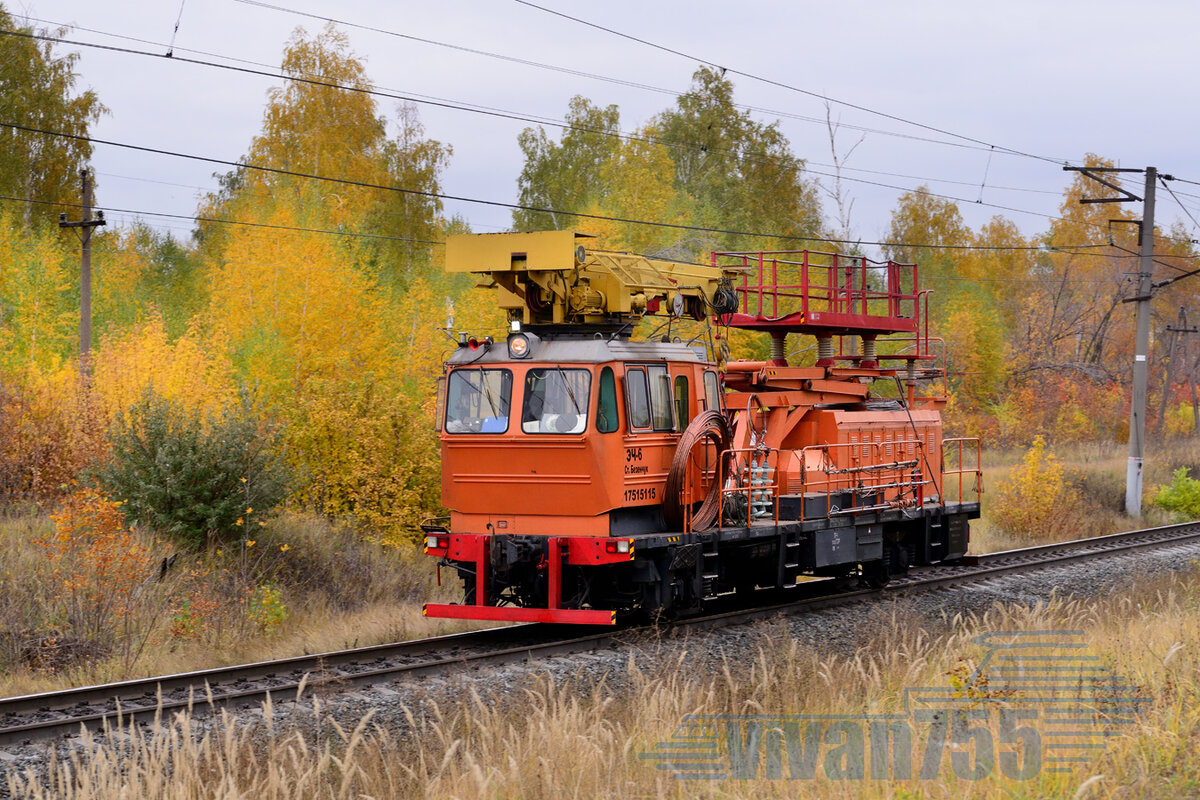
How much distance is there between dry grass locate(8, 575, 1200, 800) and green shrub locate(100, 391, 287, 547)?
20.2 ft

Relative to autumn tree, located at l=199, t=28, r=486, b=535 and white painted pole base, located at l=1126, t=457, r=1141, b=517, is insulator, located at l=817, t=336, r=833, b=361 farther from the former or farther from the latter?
white painted pole base, located at l=1126, t=457, r=1141, b=517

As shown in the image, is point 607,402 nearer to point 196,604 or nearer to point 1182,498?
point 196,604

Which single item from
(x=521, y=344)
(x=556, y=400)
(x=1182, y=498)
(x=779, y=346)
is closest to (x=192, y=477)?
(x=521, y=344)

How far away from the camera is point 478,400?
12016 mm

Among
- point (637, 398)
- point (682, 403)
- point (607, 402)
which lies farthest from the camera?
point (682, 403)

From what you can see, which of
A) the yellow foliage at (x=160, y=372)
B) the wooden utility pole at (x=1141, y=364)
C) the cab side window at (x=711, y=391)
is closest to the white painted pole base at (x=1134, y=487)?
the wooden utility pole at (x=1141, y=364)

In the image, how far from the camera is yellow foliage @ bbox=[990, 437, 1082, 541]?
23.1m

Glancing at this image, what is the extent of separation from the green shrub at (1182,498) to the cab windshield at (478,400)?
808 inches

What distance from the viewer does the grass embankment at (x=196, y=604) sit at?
10.8m

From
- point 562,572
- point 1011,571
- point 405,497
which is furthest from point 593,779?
point 1011,571

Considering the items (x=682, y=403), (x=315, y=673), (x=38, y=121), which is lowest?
(x=315, y=673)

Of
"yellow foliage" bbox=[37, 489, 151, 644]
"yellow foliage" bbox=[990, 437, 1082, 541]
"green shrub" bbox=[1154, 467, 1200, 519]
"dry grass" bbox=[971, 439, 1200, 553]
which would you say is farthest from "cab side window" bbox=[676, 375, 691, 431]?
"green shrub" bbox=[1154, 467, 1200, 519]

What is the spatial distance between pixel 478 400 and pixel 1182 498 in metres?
20.7

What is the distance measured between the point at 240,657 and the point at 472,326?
14240mm
